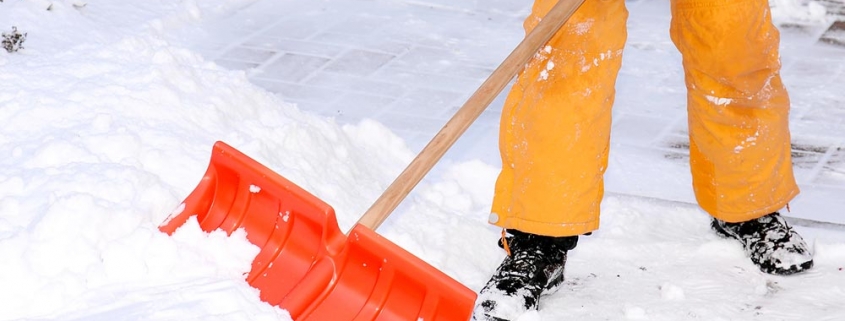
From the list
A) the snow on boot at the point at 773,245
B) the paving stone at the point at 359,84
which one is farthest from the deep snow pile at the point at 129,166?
the snow on boot at the point at 773,245

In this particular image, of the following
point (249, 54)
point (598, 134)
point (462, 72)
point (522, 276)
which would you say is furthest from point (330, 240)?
point (249, 54)

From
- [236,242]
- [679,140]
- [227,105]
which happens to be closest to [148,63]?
[227,105]

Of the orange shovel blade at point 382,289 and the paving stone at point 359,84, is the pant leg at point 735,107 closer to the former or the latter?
the orange shovel blade at point 382,289

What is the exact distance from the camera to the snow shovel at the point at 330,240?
2451 millimetres

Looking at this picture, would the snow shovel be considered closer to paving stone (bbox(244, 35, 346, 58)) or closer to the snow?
the snow

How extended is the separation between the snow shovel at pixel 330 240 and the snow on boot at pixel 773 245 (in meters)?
0.93

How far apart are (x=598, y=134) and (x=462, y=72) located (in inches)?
74.5

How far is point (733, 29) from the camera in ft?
9.43

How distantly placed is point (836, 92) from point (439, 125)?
157cm

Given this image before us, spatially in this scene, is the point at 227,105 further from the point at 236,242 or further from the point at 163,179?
the point at 236,242

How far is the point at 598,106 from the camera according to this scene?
9.25 feet

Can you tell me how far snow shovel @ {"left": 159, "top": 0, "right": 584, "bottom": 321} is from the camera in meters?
2.45

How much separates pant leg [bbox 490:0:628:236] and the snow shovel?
112mm

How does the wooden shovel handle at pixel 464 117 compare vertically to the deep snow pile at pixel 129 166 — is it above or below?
above
